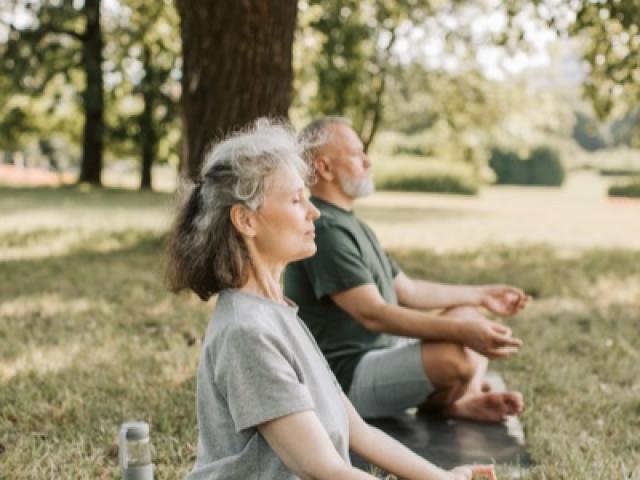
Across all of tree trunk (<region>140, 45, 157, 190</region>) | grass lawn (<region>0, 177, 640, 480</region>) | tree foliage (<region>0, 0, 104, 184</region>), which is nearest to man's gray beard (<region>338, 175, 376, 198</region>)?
grass lawn (<region>0, 177, 640, 480</region>)

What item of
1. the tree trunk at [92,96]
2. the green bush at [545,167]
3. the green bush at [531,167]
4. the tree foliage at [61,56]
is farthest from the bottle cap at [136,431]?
the green bush at [545,167]

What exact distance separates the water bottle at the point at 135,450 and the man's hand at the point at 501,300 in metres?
2.26

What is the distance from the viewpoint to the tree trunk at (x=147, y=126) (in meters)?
25.2

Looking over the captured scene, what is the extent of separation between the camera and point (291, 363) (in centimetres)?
220

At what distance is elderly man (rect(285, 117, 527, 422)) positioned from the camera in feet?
12.3

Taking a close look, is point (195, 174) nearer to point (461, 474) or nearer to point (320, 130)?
point (320, 130)

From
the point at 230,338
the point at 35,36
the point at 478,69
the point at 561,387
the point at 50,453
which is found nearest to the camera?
the point at 230,338

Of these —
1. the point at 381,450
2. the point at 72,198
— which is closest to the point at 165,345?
the point at 381,450

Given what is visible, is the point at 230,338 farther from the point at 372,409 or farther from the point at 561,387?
the point at 561,387

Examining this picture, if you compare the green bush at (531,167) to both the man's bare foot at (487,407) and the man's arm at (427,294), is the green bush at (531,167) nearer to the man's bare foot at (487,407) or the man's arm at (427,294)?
the man's arm at (427,294)

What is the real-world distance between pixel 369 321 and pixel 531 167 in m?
41.5

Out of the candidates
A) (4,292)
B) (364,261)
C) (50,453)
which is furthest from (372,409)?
(4,292)

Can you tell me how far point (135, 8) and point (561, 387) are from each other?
11.2m

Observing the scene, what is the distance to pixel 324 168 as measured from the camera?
4.01 m
